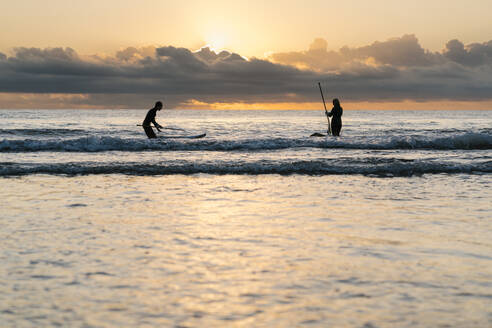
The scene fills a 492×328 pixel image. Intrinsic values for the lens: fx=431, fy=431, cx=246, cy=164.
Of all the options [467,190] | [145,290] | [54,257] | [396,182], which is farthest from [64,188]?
[467,190]

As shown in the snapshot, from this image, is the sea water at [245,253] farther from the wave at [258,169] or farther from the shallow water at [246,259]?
the wave at [258,169]

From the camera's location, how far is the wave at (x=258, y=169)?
11594 millimetres

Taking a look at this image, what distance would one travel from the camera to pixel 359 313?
3.13 metres

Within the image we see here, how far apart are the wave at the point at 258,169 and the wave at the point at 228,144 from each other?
7.13m

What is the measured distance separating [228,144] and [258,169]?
9553mm

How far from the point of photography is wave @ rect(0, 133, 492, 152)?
19.8 metres

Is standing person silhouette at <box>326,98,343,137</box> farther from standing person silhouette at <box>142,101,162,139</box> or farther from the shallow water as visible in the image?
the shallow water

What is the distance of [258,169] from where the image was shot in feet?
39.8

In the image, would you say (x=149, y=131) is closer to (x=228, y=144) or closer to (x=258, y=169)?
(x=228, y=144)

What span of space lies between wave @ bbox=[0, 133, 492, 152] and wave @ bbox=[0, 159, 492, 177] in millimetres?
7125

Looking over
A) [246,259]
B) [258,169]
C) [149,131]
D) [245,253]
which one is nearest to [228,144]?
[149,131]

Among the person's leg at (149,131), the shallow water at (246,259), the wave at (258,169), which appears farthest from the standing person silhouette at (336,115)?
the shallow water at (246,259)

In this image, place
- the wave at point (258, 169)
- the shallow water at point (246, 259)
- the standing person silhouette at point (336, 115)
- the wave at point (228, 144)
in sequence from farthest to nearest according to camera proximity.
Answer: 1. the standing person silhouette at point (336, 115)
2. the wave at point (228, 144)
3. the wave at point (258, 169)
4. the shallow water at point (246, 259)

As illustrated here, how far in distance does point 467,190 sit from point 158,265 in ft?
23.1
